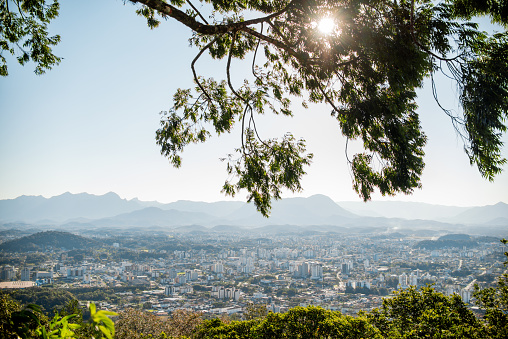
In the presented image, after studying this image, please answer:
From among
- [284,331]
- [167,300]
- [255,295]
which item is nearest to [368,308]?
[255,295]

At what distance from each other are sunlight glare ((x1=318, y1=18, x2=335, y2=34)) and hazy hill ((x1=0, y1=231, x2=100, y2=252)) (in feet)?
194

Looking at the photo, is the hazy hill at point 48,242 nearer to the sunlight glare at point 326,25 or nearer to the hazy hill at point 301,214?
the sunlight glare at point 326,25

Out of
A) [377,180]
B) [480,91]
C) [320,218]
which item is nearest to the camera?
[480,91]

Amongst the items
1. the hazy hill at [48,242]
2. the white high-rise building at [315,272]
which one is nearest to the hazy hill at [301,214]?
the hazy hill at [48,242]

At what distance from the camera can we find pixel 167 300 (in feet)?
67.7

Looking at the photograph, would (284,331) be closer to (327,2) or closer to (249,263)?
(327,2)

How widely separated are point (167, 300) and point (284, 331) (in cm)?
2008

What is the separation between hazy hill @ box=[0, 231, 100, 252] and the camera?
47.4 meters

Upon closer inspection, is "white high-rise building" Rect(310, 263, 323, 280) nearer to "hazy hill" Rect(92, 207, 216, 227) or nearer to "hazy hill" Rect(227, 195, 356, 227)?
"hazy hill" Rect(227, 195, 356, 227)

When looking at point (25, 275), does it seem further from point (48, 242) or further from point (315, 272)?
point (315, 272)

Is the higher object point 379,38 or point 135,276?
point 379,38

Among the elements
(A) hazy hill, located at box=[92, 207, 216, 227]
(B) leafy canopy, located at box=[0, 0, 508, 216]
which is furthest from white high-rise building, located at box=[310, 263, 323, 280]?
(A) hazy hill, located at box=[92, 207, 216, 227]

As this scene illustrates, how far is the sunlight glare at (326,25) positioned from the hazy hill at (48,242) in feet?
194

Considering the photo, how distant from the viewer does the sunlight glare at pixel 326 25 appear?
2676mm
